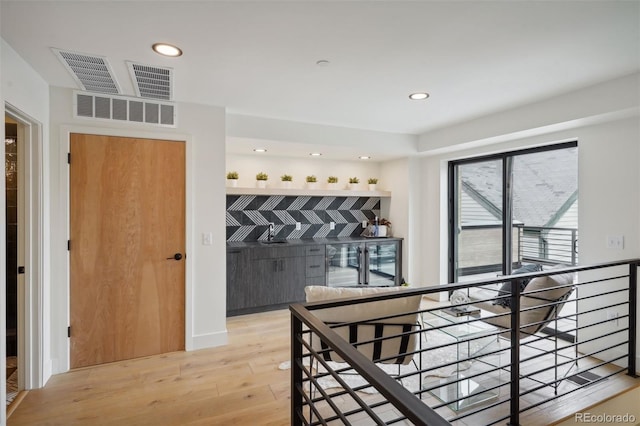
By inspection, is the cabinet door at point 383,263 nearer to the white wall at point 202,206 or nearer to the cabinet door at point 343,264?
the cabinet door at point 343,264

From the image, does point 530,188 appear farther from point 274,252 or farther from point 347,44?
point 274,252

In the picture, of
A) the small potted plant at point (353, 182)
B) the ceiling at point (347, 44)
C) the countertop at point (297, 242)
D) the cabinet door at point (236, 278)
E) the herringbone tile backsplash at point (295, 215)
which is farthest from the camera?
the small potted plant at point (353, 182)

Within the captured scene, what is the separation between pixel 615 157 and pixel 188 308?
4284 mm

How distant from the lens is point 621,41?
6.88 feet

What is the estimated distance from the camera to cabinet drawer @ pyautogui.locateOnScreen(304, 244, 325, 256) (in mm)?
4547

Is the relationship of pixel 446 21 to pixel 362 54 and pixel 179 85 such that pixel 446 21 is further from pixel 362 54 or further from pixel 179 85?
pixel 179 85

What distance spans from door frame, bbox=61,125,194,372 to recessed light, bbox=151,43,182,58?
3.57 ft

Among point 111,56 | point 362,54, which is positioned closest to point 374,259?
point 362,54

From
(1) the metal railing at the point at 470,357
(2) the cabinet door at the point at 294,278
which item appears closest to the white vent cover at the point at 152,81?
(1) the metal railing at the point at 470,357

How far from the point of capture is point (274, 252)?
4.33m

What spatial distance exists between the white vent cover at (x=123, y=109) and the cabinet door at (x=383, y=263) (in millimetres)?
3242

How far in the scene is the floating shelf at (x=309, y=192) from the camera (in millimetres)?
4430

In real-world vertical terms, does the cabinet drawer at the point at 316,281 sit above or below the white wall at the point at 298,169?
below

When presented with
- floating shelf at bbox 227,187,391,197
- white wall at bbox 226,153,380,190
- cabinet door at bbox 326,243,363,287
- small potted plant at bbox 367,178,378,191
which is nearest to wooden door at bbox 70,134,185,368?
floating shelf at bbox 227,187,391,197
